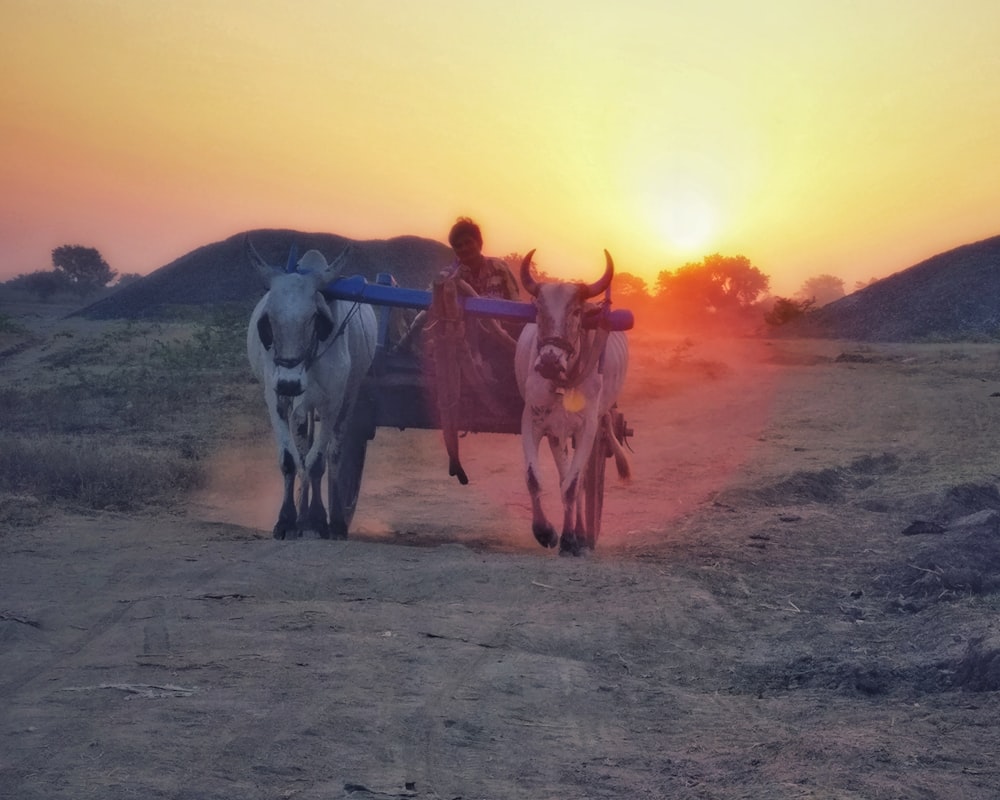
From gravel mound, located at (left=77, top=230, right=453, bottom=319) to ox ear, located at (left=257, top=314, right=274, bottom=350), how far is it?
1116 inches

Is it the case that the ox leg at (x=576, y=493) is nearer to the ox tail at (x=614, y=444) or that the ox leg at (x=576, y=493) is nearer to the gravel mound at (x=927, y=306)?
the ox tail at (x=614, y=444)

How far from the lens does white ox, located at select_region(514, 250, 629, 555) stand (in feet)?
24.2

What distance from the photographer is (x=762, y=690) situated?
4.80m

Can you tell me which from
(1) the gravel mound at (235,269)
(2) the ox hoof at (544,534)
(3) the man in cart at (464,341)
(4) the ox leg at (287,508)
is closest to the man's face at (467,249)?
(3) the man in cart at (464,341)

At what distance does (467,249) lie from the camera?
8.86 metres

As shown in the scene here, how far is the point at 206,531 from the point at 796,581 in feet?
12.9

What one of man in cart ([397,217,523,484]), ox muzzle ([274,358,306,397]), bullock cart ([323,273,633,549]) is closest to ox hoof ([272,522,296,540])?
bullock cart ([323,273,633,549])

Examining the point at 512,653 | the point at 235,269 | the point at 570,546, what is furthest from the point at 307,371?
the point at 235,269

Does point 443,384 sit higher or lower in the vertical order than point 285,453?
higher

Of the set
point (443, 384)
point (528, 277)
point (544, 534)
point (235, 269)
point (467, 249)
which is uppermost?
point (235, 269)

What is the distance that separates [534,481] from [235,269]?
33910 millimetres

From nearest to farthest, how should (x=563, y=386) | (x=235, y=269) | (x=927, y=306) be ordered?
(x=563, y=386)
(x=927, y=306)
(x=235, y=269)

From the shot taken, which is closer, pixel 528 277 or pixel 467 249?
pixel 528 277

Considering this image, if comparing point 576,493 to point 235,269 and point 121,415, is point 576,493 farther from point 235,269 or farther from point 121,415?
point 235,269
